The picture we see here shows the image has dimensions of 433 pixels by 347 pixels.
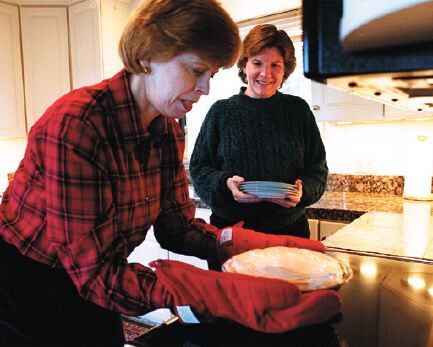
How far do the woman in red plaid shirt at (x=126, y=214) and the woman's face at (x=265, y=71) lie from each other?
59 cm

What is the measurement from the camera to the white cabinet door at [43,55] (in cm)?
311

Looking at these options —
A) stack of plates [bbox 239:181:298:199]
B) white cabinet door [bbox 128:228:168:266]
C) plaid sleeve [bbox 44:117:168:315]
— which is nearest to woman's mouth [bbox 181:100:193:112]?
plaid sleeve [bbox 44:117:168:315]

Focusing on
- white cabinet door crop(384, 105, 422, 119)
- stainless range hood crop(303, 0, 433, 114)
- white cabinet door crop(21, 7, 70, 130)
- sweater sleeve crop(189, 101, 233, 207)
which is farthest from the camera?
white cabinet door crop(21, 7, 70, 130)

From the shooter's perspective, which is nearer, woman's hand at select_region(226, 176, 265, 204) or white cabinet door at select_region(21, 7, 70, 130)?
woman's hand at select_region(226, 176, 265, 204)

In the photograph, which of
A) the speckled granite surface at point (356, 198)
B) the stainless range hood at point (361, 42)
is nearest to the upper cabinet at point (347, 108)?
the speckled granite surface at point (356, 198)

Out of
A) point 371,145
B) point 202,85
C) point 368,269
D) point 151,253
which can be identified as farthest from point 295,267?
point 151,253

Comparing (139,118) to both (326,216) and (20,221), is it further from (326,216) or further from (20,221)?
(326,216)

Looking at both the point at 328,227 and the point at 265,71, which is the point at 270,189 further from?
the point at 328,227

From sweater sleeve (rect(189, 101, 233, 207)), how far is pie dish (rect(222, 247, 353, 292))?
2.14 feet

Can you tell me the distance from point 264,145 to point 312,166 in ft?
0.70

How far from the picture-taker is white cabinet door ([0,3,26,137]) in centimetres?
303

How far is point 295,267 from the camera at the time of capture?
78 centimetres

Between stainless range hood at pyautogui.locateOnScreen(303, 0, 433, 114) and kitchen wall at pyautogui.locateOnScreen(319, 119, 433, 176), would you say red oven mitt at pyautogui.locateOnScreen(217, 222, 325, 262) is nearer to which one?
stainless range hood at pyautogui.locateOnScreen(303, 0, 433, 114)

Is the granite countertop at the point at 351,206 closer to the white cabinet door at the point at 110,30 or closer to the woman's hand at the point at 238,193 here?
the woman's hand at the point at 238,193
